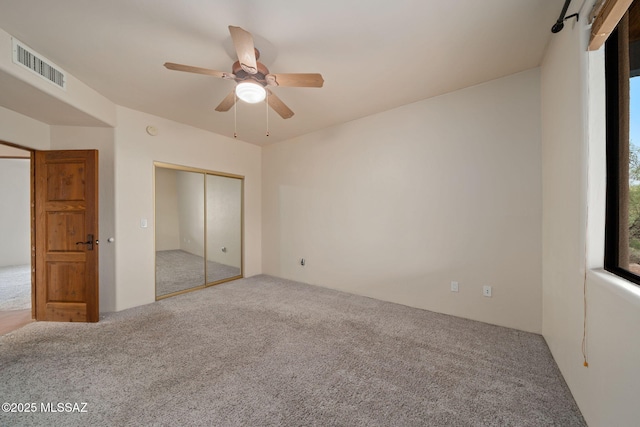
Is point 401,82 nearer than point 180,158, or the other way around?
point 401,82

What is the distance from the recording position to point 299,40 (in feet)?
6.56

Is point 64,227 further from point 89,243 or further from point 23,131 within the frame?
point 23,131

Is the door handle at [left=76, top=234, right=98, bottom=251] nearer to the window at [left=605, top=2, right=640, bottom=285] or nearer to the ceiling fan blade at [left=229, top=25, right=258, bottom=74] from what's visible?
the ceiling fan blade at [left=229, top=25, right=258, bottom=74]

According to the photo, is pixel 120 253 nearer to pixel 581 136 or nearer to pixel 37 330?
pixel 37 330

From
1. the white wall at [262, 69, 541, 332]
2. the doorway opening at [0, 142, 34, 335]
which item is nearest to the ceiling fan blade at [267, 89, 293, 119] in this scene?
the white wall at [262, 69, 541, 332]

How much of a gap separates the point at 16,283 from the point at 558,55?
26.6 feet

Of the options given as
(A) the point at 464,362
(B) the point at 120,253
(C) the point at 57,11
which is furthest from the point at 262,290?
(C) the point at 57,11

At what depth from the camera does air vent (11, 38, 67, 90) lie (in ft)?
6.43

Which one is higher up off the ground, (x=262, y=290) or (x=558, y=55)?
(x=558, y=55)

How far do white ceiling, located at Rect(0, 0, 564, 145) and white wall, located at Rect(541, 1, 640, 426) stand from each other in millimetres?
474

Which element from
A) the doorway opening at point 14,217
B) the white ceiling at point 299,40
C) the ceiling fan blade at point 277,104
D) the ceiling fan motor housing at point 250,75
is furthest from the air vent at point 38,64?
the doorway opening at point 14,217

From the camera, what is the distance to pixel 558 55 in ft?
6.21

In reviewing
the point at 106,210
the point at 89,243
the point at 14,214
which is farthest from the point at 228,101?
the point at 14,214

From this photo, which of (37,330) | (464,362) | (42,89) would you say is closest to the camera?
(464,362)
